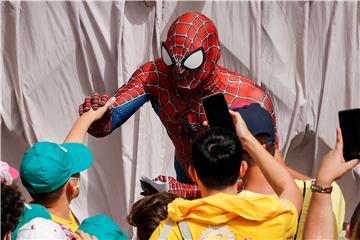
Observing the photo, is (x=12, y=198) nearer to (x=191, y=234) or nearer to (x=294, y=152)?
(x=191, y=234)

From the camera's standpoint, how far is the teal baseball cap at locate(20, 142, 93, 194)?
2590mm

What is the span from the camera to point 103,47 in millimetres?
4840

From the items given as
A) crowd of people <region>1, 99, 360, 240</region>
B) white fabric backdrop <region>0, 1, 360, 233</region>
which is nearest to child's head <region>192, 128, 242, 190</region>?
crowd of people <region>1, 99, 360, 240</region>

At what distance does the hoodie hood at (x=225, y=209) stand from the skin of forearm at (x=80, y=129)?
2.86 feet

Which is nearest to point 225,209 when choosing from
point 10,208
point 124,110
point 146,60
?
point 10,208

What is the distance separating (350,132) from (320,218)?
0.26 m

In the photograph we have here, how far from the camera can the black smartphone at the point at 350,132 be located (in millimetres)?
2312

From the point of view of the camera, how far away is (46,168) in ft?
8.50

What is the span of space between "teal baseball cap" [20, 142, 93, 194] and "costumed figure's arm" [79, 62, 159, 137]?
74cm

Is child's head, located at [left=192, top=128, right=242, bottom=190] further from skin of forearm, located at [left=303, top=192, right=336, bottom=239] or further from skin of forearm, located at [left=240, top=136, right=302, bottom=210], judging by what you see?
skin of forearm, located at [left=303, top=192, right=336, bottom=239]

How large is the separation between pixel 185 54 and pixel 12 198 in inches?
50.0

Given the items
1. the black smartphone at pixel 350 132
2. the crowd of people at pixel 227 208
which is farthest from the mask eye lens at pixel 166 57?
the black smartphone at pixel 350 132

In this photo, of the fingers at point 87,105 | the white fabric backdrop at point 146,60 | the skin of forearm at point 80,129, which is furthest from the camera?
the white fabric backdrop at point 146,60

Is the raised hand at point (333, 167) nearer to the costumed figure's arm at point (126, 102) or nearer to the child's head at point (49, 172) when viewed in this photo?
the child's head at point (49, 172)
